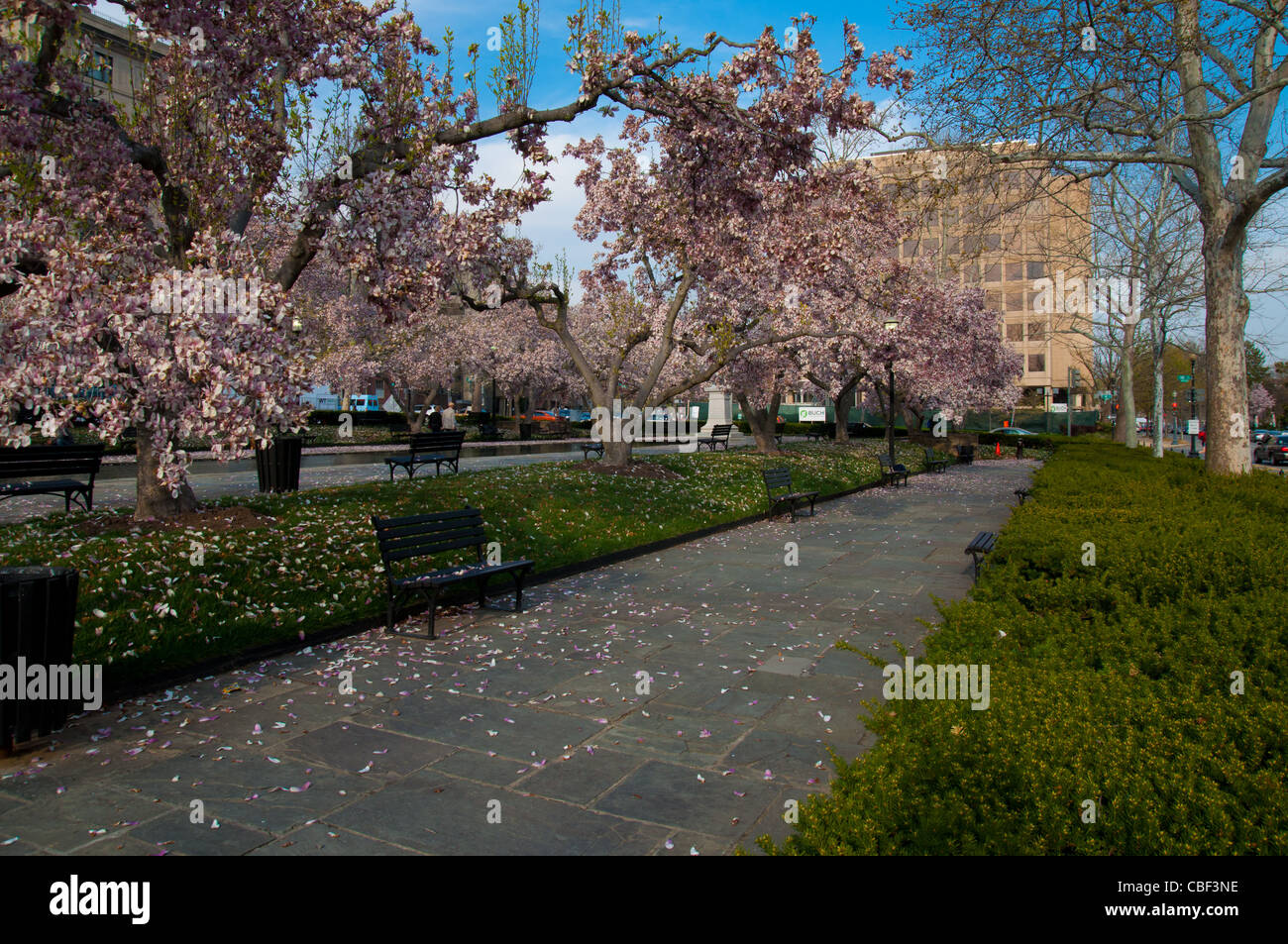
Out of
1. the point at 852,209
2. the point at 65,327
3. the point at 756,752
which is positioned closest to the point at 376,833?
the point at 756,752

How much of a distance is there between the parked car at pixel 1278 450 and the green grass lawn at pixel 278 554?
32.5 metres

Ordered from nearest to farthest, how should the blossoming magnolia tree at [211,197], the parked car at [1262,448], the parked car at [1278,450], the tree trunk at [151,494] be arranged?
the blossoming magnolia tree at [211,197] → the tree trunk at [151,494] → the parked car at [1278,450] → the parked car at [1262,448]

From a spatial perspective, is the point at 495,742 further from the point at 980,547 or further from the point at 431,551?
the point at 980,547

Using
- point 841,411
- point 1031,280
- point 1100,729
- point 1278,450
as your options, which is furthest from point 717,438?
point 1031,280

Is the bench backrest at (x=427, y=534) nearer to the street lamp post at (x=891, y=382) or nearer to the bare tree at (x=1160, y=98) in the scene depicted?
the bare tree at (x=1160, y=98)

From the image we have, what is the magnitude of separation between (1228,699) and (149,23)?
10.5m

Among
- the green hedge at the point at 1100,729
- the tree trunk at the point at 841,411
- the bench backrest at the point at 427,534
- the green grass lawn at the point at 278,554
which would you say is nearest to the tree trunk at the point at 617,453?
the green grass lawn at the point at 278,554

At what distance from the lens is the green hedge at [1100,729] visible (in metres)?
2.21

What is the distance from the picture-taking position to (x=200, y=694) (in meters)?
5.59

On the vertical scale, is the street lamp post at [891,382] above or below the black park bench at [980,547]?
above

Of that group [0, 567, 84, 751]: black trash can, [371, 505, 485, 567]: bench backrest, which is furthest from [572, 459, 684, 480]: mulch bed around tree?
[0, 567, 84, 751]: black trash can

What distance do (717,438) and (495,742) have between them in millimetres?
28681

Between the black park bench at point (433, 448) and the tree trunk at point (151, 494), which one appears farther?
the black park bench at point (433, 448)

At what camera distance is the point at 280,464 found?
13898mm
